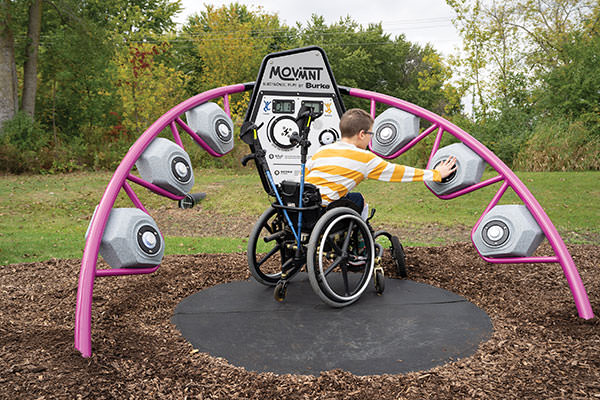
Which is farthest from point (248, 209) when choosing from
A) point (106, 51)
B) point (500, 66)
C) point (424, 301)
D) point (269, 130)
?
point (500, 66)

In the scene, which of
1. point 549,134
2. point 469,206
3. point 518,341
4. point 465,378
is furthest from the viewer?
point 549,134

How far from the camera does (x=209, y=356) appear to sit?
2676mm

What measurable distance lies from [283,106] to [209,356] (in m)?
2.20

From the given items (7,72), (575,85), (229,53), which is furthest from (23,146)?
(575,85)

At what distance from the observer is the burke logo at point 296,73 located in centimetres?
407

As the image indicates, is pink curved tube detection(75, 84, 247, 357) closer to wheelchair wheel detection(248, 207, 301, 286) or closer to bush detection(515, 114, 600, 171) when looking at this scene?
wheelchair wheel detection(248, 207, 301, 286)

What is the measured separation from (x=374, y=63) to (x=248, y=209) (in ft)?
68.4

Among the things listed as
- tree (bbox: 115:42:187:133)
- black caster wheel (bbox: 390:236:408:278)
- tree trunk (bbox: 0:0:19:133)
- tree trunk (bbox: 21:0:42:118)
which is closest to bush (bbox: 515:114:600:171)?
black caster wheel (bbox: 390:236:408:278)

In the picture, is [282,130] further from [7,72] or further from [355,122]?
[7,72]

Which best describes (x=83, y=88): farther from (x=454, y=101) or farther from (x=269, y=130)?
(x=269, y=130)

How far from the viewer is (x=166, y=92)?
13.8 m

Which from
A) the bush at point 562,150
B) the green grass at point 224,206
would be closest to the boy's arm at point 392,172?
the green grass at point 224,206

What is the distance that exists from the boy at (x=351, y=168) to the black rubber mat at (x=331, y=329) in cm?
80

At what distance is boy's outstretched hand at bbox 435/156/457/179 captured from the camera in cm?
354
